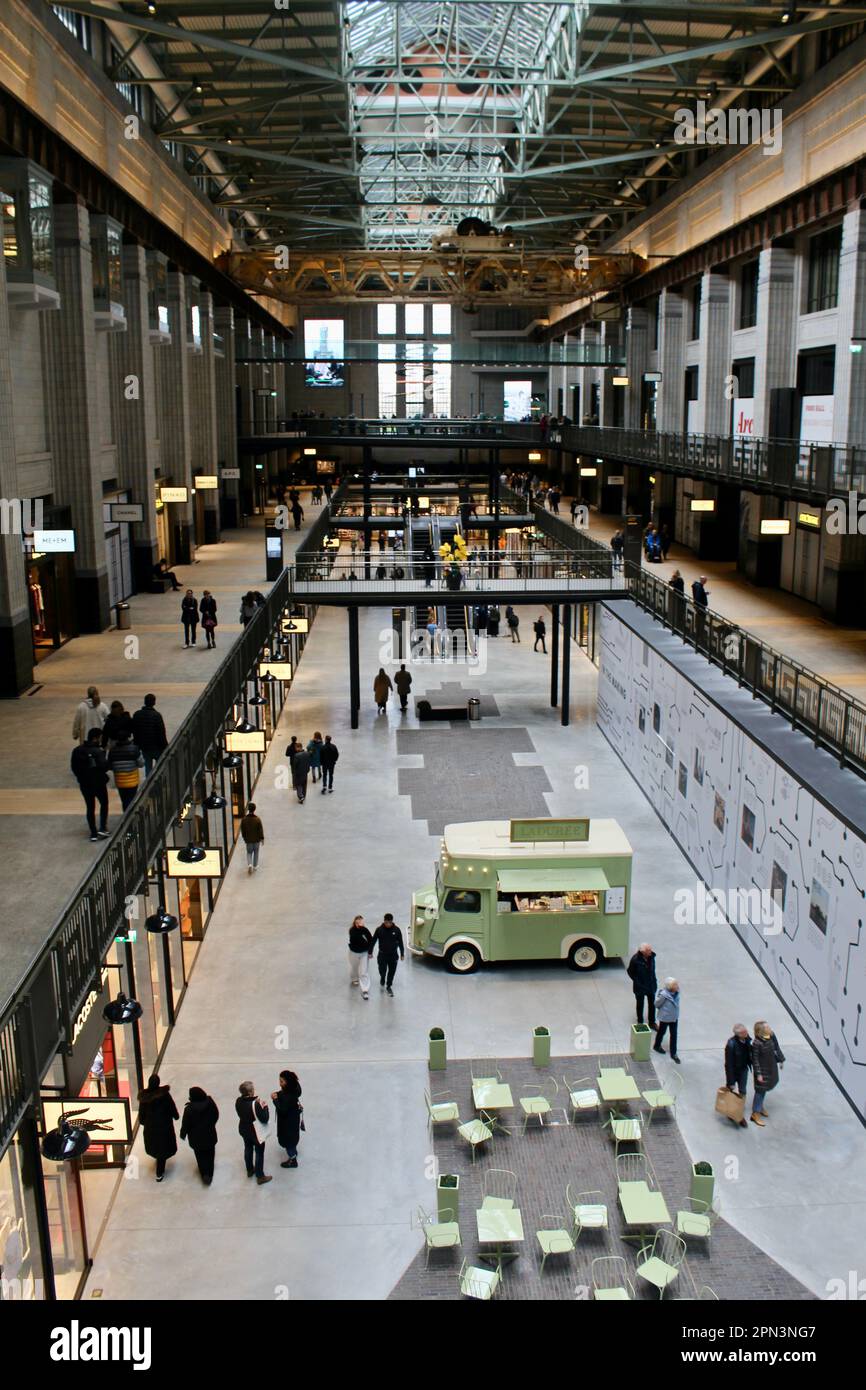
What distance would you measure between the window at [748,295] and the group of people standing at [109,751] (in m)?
25.7

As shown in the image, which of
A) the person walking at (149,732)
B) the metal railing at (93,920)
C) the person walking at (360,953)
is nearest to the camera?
the metal railing at (93,920)

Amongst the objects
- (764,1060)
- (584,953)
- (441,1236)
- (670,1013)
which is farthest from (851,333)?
(441,1236)

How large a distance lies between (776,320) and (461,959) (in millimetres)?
20418

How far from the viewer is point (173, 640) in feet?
77.1

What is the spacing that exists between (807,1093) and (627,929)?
160 inches

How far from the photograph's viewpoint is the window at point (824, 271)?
89.5 ft

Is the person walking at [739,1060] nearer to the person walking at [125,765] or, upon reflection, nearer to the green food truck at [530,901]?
the green food truck at [530,901]

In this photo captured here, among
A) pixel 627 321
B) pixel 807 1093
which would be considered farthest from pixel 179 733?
pixel 627 321

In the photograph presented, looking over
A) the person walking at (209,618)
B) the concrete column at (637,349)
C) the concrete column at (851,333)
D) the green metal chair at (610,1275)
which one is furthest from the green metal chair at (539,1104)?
the concrete column at (637,349)

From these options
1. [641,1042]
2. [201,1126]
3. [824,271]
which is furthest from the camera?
[824,271]

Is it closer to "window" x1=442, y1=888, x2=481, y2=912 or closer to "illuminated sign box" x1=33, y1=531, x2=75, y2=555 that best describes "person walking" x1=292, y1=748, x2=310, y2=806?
"illuminated sign box" x1=33, y1=531, x2=75, y2=555

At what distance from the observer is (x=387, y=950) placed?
15.3 meters

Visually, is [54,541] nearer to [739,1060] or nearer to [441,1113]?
[441,1113]

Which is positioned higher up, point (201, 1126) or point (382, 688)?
point (382, 688)
